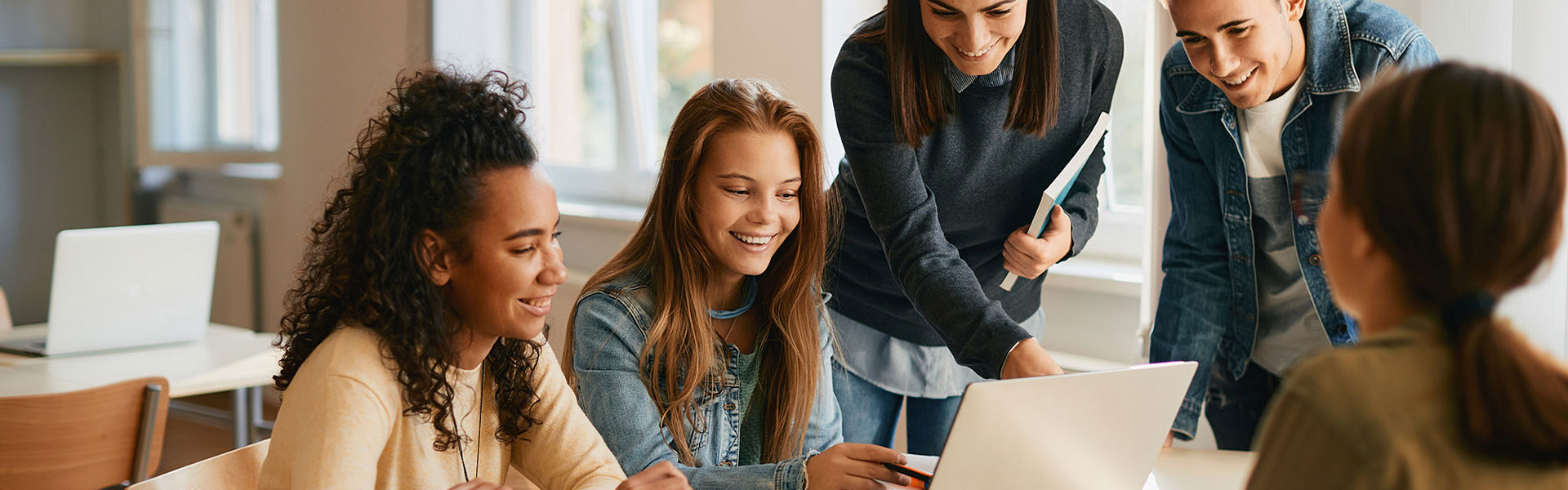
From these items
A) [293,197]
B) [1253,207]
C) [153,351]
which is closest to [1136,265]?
[1253,207]

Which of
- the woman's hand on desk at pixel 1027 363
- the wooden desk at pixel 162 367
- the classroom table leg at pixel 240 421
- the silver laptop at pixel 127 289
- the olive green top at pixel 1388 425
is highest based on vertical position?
the olive green top at pixel 1388 425

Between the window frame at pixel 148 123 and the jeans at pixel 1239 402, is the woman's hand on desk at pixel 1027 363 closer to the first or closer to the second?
the jeans at pixel 1239 402

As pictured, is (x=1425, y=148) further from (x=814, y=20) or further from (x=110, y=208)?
(x=110, y=208)

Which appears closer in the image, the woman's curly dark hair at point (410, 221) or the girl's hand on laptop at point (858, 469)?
the woman's curly dark hair at point (410, 221)

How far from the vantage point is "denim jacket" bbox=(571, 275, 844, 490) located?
137 cm

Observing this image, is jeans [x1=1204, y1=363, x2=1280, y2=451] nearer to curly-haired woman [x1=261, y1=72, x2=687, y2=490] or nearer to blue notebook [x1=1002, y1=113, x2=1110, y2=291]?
blue notebook [x1=1002, y1=113, x2=1110, y2=291]

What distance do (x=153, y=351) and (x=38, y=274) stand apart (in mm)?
2983

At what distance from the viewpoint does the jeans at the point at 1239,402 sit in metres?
1.63

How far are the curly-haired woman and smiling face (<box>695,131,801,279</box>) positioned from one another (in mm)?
359

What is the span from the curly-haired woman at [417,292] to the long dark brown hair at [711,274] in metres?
0.27

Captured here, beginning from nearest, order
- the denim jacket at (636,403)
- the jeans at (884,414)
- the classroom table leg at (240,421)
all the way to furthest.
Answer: the denim jacket at (636,403) < the jeans at (884,414) < the classroom table leg at (240,421)

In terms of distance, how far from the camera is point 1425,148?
66cm

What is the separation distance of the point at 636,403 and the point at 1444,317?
916 mm

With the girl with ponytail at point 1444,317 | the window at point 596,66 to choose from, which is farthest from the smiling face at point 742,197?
the window at point 596,66
